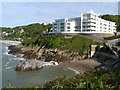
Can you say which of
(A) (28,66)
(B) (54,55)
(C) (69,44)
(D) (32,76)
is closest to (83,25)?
(C) (69,44)

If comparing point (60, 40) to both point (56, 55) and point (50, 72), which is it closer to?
point (56, 55)

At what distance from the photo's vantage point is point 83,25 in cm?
5072

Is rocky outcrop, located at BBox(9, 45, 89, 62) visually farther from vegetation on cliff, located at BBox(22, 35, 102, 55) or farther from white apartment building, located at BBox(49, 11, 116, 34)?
white apartment building, located at BBox(49, 11, 116, 34)

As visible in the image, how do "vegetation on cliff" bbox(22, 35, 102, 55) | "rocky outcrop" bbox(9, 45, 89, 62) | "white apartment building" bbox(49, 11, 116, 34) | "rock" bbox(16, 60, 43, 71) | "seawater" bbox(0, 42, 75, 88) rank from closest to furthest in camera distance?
"seawater" bbox(0, 42, 75, 88), "rock" bbox(16, 60, 43, 71), "rocky outcrop" bbox(9, 45, 89, 62), "vegetation on cliff" bbox(22, 35, 102, 55), "white apartment building" bbox(49, 11, 116, 34)

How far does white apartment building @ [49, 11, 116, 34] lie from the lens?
1960 inches

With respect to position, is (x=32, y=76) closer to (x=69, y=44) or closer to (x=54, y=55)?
(x=54, y=55)

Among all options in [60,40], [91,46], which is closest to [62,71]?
[91,46]

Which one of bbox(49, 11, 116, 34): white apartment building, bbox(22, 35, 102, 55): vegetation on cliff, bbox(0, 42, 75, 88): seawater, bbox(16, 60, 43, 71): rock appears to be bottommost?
bbox(0, 42, 75, 88): seawater

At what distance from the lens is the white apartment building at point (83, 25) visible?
49.8 m

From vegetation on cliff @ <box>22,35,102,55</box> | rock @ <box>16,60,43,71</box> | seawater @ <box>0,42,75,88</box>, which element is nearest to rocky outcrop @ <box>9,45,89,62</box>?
vegetation on cliff @ <box>22,35,102,55</box>

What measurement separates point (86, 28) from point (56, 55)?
Answer: 17230 millimetres

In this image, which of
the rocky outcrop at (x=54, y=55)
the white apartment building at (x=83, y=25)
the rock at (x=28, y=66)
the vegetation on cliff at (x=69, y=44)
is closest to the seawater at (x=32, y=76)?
the rock at (x=28, y=66)

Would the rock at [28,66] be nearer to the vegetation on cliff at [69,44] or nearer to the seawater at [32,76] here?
the seawater at [32,76]

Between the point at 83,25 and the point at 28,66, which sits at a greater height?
the point at 83,25
